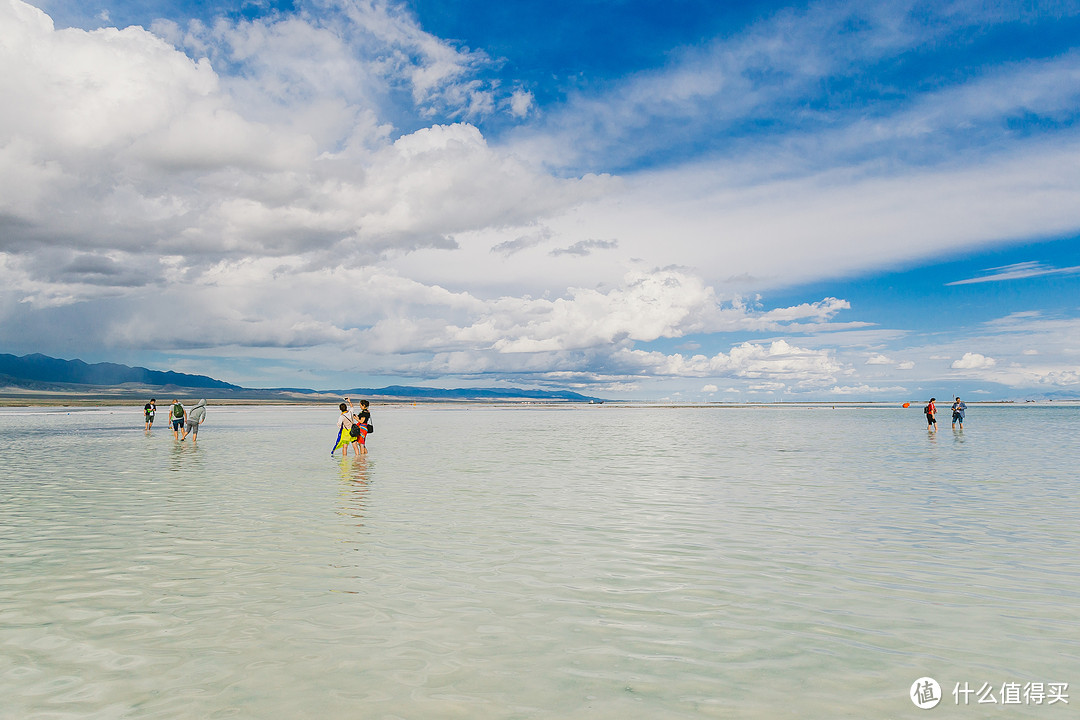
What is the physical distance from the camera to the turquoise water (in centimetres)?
688

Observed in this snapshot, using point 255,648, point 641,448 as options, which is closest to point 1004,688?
point 255,648

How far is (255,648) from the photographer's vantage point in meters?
8.05

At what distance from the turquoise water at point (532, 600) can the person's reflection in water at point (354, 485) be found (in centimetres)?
24

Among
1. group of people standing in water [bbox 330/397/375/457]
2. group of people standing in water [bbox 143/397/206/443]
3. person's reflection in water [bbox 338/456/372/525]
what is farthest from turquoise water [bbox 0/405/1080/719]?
group of people standing in water [bbox 143/397/206/443]

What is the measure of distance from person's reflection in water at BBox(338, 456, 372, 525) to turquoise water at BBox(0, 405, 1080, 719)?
0.24 m

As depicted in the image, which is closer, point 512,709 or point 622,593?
point 512,709

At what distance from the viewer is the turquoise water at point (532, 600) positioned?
688 centimetres

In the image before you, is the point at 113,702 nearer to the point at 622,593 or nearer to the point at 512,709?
the point at 512,709

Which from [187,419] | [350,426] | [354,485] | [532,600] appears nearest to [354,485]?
[354,485]

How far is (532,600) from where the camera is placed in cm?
1016

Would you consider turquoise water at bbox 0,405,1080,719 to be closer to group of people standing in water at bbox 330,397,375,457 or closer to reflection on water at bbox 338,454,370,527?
reflection on water at bbox 338,454,370,527

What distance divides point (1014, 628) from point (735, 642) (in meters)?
3.96

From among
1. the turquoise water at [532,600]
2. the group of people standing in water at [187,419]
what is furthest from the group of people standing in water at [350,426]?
the group of people standing in water at [187,419]

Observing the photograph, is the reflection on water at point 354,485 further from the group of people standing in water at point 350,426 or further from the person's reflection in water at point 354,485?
the group of people standing in water at point 350,426
